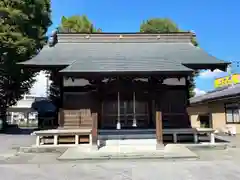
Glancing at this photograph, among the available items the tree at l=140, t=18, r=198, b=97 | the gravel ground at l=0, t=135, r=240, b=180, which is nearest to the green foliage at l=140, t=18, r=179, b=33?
the tree at l=140, t=18, r=198, b=97

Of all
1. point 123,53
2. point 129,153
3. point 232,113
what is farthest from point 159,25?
point 129,153

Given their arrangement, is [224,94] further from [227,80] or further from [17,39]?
[17,39]

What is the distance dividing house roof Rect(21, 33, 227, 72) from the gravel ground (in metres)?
3.65

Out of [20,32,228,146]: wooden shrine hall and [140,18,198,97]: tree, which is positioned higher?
[140,18,198,97]: tree

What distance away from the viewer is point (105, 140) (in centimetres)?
1002

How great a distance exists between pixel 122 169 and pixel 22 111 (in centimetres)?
3341

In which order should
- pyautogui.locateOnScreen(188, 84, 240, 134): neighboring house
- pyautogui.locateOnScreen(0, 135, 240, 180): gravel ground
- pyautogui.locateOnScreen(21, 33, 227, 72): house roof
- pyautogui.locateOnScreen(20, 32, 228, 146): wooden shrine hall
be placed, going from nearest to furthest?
pyautogui.locateOnScreen(0, 135, 240, 180): gravel ground → pyautogui.locateOnScreen(20, 32, 228, 146): wooden shrine hall → pyautogui.locateOnScreen(21, 33, 227, 72): house roof → pyautogui.locateOnScreen(188, 84, 240, 134): neighboring house

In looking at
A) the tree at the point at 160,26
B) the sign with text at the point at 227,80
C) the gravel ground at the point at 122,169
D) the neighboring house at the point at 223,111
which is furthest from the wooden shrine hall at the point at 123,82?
the sign with text at the point at 227,80

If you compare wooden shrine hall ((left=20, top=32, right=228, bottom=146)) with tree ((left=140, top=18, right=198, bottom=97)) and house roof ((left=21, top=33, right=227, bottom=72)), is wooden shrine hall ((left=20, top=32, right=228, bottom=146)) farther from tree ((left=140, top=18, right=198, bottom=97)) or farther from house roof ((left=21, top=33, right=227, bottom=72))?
tree ((left=140, top=18, right=198, bottom=97))

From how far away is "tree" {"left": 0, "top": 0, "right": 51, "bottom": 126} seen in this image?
15.3 metres

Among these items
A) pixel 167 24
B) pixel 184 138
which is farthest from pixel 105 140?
pixel 167 24

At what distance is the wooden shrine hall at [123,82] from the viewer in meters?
9.82

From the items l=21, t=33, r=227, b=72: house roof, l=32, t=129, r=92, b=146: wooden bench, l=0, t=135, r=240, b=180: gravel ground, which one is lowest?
l=0, t=135, r=240, b=180: gravel ground

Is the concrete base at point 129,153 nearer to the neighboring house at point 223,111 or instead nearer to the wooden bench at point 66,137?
the wooden bench at point 66,137
